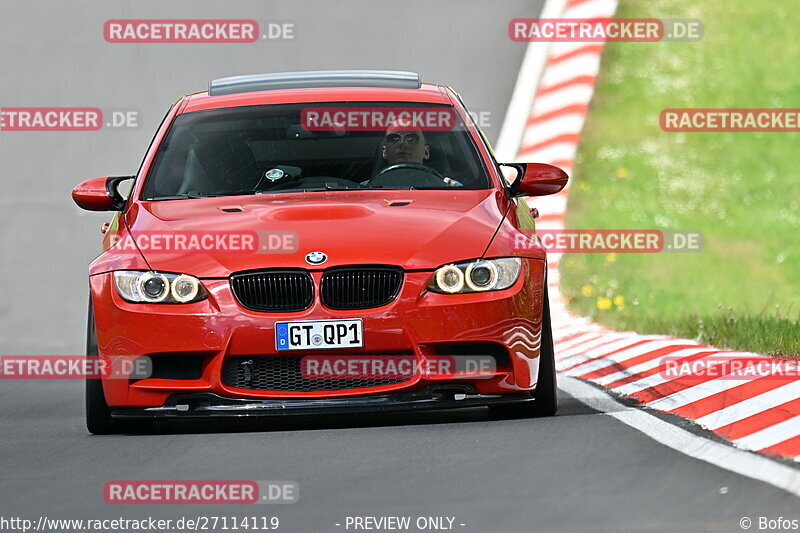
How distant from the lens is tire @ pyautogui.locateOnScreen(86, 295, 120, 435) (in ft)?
26.1

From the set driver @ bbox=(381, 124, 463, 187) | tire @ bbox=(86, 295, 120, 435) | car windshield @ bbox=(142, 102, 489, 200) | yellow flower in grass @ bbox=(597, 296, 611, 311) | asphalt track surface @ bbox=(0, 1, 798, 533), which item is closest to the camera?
asphalt track surface @ bbox=(0, 1, 798, 533)

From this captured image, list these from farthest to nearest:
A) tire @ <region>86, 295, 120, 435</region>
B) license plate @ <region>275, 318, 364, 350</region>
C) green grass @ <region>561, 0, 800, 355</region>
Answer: green grass @ <region>561, 0, 800, 355</region> → tire @ <region>86, 295, 120, 435</region> → license plate @ <region>275, 318, 364, 350</region>

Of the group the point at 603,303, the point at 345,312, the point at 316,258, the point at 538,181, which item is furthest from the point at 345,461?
the point at 603,303

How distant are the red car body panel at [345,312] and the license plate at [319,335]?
0.03 meters

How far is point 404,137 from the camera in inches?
359

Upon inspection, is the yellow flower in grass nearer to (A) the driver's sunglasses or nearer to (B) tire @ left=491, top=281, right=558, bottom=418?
(A) the driver's sunglasses

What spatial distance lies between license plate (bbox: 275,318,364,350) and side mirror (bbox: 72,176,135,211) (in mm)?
1783

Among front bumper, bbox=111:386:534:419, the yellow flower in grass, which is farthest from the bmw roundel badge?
the yellow flower in grass

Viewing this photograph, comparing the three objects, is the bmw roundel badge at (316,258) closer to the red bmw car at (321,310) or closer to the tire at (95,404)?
the red bmw car at (321,310)

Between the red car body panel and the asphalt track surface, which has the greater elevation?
the red car body panel

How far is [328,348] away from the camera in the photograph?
7.56 meters

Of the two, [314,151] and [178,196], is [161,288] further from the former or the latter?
[314,151]

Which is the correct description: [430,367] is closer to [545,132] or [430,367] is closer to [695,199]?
[545,132]

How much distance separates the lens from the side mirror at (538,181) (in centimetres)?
894
